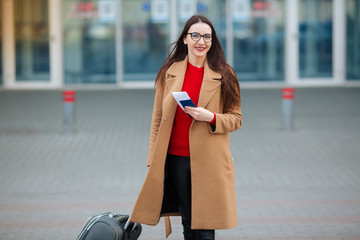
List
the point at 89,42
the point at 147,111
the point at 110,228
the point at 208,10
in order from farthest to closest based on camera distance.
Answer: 1. the point at 89,42
2. the point at 208,10
3. the point at 147,111
4. the point at 110,228

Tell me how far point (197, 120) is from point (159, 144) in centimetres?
28

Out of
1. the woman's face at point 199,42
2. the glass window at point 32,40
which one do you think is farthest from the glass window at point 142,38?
the woman's face at point 199,42

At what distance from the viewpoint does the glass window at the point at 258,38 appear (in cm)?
1708

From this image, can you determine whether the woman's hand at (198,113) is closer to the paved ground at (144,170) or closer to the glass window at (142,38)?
the paved ground at (144,170)

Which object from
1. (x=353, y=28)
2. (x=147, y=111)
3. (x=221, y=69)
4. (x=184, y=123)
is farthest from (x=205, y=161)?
(x=353, y=28)

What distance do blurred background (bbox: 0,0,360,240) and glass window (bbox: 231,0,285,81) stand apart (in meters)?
0.03

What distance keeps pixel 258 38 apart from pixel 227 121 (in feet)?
43.8

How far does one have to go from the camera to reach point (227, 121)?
4.07 meters

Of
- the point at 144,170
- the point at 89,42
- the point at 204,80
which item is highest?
the point at 89,42

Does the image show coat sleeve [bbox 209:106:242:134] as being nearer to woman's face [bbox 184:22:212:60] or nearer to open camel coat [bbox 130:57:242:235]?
open camel coat [bbox 130:57:242:235]

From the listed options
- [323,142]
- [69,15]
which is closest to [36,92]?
[69,15]

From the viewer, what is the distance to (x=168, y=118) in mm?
4117

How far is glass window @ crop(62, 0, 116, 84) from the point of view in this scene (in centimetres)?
1711

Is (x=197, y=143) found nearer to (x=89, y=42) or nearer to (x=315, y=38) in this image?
(x=89, y=42)
